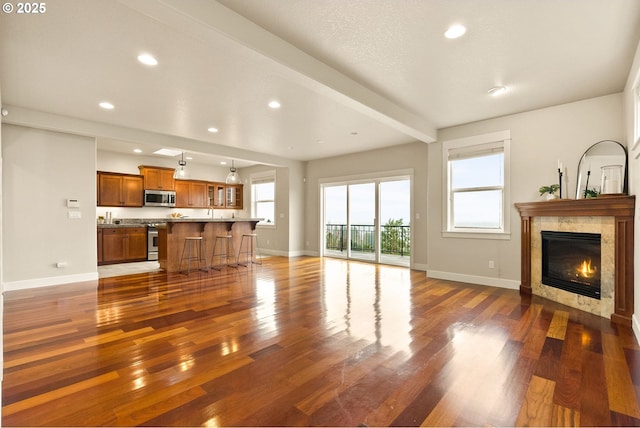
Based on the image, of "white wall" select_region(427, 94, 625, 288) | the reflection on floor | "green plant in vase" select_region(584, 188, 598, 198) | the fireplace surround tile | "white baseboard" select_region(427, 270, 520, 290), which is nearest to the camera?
the fireplace surround tile

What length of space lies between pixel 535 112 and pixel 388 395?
15.5 ft

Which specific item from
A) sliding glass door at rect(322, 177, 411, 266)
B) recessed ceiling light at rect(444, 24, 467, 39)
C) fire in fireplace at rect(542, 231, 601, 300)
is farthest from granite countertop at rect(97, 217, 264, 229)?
fire in fireplace at rect(542, 231, 601, 300)

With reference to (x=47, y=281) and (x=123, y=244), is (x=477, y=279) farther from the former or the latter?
(x=123, y=244)

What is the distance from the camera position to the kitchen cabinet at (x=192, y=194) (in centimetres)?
910

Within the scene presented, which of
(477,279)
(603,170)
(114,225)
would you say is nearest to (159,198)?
(114,225)

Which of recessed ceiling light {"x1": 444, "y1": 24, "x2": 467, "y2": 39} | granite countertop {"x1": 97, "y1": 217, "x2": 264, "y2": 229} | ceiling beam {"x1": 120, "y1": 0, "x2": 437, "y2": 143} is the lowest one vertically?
granite countertop {"x1": 97, "y1": 217, "x2": 264, "y2": 229}

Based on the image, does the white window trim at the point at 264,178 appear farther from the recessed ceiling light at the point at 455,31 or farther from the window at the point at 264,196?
the recessed ceiling light at the point at 455,31

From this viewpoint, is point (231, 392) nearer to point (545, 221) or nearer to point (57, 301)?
point (57, 301)

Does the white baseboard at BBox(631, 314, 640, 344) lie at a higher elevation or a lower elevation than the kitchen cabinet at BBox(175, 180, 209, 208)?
lower

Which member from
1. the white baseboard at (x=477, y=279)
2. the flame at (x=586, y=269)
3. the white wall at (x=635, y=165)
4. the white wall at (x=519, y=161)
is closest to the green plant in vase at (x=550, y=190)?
the white wall at (x=519, y=161)

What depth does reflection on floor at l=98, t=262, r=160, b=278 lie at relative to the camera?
612cm

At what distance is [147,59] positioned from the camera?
3.17m

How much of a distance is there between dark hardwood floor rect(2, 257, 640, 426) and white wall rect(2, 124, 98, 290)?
0.95 metres

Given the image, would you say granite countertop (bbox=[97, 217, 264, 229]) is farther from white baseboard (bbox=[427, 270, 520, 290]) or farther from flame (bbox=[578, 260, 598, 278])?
flame (bbox=[578, 260, 598, 278])
